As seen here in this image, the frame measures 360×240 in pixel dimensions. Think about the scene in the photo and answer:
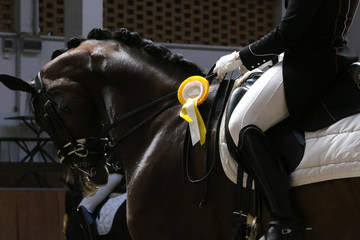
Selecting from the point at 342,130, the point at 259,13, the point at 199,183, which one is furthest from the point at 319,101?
the point at 259,13

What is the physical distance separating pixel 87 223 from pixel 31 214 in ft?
6.06

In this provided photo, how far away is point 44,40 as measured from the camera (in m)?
12.3

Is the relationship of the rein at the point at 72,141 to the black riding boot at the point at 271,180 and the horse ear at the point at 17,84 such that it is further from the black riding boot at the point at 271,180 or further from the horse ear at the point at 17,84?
the black riding boot at the point at 271,180

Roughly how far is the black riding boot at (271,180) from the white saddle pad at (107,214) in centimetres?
320

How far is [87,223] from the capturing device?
19.9 feet

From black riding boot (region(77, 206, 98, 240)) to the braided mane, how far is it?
2423 millimetres

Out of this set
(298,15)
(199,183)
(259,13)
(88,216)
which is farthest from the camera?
(259,13)

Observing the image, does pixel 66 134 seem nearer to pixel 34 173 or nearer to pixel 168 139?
pixel 168 139

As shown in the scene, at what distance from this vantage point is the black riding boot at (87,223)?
19.7ft

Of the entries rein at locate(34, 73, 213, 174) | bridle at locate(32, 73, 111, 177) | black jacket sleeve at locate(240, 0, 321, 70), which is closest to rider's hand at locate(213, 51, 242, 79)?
black jacket sleeve at locate(240, 0, 321, 70)

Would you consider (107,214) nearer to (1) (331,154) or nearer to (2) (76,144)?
(2) (76,144)

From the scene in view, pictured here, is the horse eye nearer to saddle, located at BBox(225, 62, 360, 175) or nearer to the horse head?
the horse head

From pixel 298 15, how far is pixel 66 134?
1.40m

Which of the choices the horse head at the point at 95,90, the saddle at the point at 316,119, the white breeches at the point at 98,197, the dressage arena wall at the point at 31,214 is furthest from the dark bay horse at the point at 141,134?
the dressage arena wall at the point at 31,214
